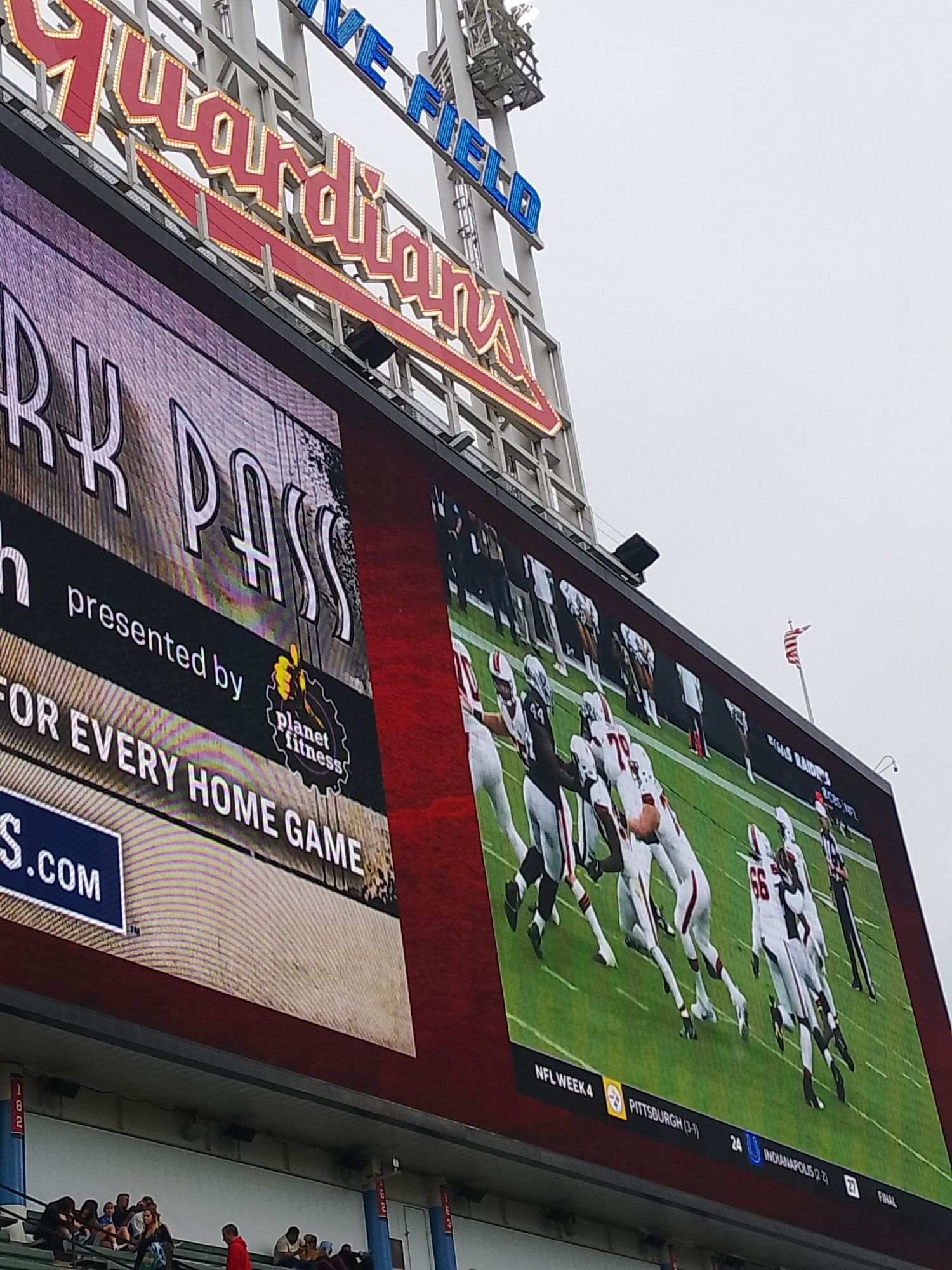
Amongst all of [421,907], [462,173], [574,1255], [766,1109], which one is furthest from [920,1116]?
[462,173]

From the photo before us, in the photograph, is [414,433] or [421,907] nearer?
[421,907]

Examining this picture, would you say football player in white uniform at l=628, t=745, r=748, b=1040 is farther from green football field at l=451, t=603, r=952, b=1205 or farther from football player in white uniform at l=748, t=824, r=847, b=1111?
football player in white uniform at l=748, t=824, r=847, b=1111

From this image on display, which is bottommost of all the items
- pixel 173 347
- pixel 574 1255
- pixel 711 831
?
pixel 574 1255

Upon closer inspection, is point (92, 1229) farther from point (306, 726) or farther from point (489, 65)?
point (489, 65)

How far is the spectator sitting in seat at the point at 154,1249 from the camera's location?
36.9 ft

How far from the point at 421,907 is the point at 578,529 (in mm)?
8251

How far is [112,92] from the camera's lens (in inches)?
688

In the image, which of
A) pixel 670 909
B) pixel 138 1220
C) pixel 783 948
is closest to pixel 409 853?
pixel 138 1220

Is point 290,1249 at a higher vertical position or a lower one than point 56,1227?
higher

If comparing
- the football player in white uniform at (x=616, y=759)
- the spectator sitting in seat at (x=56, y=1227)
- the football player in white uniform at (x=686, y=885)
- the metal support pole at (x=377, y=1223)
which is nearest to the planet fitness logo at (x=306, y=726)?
the metal support pole at (x=377, y=1223)

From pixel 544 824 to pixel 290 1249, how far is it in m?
4.96

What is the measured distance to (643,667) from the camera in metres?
20.2

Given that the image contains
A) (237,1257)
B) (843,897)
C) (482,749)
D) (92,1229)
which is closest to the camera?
(237,1257)

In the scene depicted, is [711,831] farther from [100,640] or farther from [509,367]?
[100,640]
